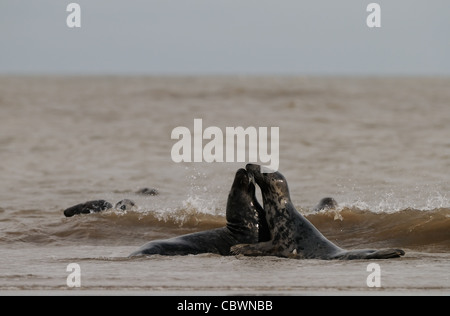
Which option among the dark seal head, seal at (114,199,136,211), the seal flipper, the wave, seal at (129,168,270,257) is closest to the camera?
the seal flipper

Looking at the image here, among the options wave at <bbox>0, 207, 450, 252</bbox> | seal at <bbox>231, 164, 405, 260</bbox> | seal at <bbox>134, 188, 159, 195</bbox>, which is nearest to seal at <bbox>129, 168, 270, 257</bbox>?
→ seal at <bbox>231, 164, 405, 260</bbox>

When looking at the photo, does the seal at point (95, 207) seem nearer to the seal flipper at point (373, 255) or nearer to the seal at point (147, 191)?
the seal at point (147, 191)

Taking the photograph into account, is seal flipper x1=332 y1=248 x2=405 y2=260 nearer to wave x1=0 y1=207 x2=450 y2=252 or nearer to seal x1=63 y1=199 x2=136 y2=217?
wave x1=0 y1=207 x2=450 y2=252

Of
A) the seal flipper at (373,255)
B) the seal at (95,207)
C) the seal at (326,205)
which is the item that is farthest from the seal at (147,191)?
the seal flipper at (373,255)

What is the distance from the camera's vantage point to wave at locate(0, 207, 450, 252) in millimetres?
11609

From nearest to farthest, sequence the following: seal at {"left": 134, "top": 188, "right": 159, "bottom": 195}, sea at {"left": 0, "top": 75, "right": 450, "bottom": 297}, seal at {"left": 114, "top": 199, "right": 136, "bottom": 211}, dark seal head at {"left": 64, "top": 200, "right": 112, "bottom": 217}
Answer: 1. sea at {"left": 0, "top": 75, "right": 450, "bottom": 297}
2. dark seal head at {"left": 64, "top": 200, "right": 112, "bottom": 217}
3. seal at {"left": 114, "top": 199, "right": 136, "bottom": 211}
4. seal at {"left": 134, "top": 188, "right": 159, "bottom": 195}

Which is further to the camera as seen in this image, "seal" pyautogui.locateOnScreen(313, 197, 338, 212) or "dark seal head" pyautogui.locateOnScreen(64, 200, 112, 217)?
"dark seal head" pyautogui.locateOnScreen(64, 200, 112, 217)

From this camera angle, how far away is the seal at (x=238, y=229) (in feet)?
32.5

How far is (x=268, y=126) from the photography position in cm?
3120

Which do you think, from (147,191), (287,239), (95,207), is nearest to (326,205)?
(95,207)

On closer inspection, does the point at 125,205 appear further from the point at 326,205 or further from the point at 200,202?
the point at 326,205

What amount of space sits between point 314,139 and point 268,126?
20.5 ft

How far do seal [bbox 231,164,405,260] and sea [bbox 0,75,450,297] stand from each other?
0.53 feet

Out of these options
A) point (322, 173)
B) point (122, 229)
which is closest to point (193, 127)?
point (322, 173)
